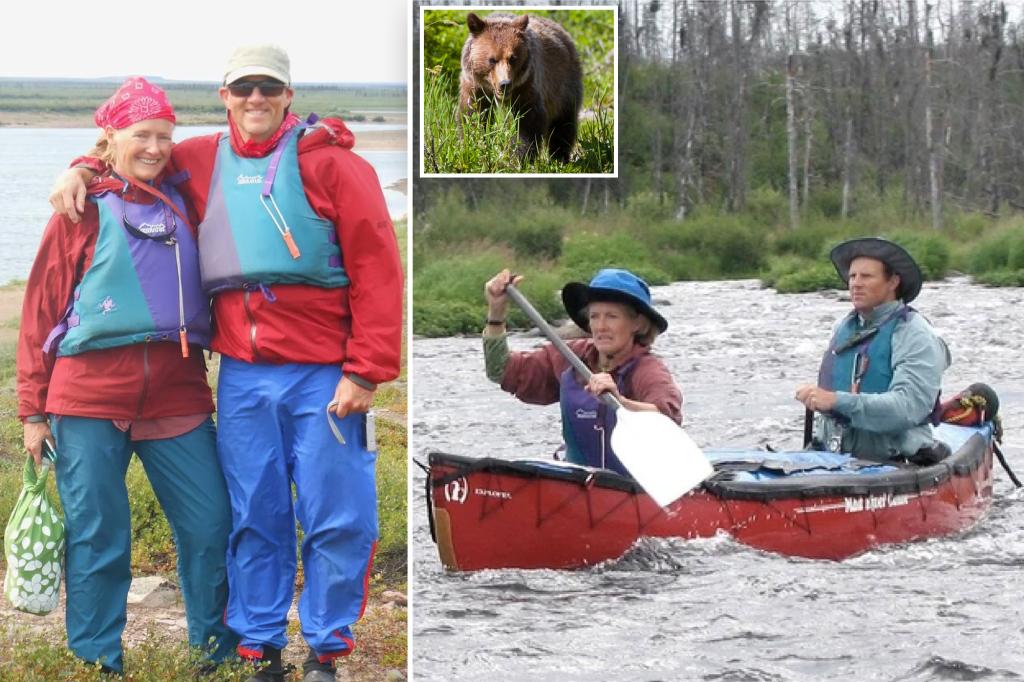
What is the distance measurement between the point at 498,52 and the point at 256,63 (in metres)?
1.25

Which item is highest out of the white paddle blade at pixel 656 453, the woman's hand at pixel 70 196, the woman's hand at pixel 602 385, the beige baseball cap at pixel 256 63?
the beige baseball cap at pixel 256 63

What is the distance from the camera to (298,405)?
3.40 meters

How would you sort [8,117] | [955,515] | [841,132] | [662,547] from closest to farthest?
1. [8,117]
2. [662,547]
3. [955,515]
4. [841,132]

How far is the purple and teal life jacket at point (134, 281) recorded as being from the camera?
3.33m

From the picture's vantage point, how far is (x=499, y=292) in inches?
149

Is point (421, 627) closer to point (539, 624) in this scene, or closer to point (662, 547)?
point (539, 624)

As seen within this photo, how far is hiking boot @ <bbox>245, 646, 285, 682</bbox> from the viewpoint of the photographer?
11.3 ft

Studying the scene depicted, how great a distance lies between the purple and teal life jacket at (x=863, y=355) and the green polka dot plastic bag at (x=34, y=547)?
2.18 meters

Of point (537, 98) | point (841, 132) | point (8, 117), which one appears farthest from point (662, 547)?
point (841, 132)

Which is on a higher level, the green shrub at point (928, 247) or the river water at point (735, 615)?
the green shrub at point (928, 247)

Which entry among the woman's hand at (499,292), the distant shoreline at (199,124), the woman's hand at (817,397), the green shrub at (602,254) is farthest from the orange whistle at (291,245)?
the green shrub at (602,254)

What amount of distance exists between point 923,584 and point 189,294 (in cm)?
256

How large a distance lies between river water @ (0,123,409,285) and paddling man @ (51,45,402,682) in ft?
1.89

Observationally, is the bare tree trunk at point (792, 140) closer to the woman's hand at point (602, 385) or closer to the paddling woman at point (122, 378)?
the woman's hand at point (602, 385)
